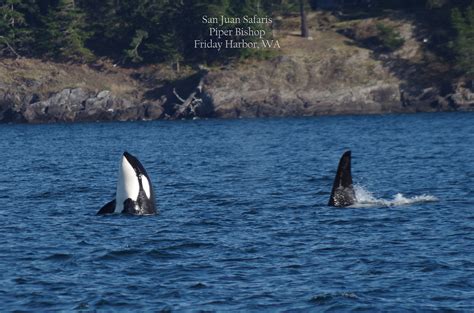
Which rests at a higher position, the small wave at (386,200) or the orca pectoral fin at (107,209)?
the orca pectoral fin at (107,209)

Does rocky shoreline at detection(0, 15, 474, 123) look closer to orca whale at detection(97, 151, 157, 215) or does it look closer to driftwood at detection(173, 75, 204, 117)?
driftwood at detection(173, 75, 204, 117)

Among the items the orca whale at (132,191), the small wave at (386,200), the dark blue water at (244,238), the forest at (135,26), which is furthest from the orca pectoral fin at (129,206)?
the forest at (135,26)

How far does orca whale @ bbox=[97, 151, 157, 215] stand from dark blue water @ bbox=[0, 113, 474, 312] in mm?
705

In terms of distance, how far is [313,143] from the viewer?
248 feet

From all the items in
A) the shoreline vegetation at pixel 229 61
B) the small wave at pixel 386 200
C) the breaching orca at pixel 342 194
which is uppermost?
the shoreline vegetation at pixel 229 61

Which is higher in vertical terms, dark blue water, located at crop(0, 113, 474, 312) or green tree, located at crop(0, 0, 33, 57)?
green tree, located at crop(0, 0, 33, 57)

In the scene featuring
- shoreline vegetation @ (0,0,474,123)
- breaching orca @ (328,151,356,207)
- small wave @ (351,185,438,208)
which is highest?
shoreline vegetation @ (0,0,474,123)

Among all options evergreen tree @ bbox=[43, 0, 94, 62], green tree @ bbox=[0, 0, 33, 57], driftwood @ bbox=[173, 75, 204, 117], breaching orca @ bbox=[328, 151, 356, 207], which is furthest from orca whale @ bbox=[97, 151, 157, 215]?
green tree @ bbox=[0, 0, 33, 57]

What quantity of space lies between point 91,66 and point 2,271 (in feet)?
317

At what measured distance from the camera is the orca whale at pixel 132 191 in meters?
33.4

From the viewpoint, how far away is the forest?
118m

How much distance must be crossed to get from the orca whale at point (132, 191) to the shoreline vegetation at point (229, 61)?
3003 inches

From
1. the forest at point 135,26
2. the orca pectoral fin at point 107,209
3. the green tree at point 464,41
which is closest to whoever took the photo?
the orca pectoral fin at point 107,209

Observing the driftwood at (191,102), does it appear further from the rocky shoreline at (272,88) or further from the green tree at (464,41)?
the green tree at (464,41)
